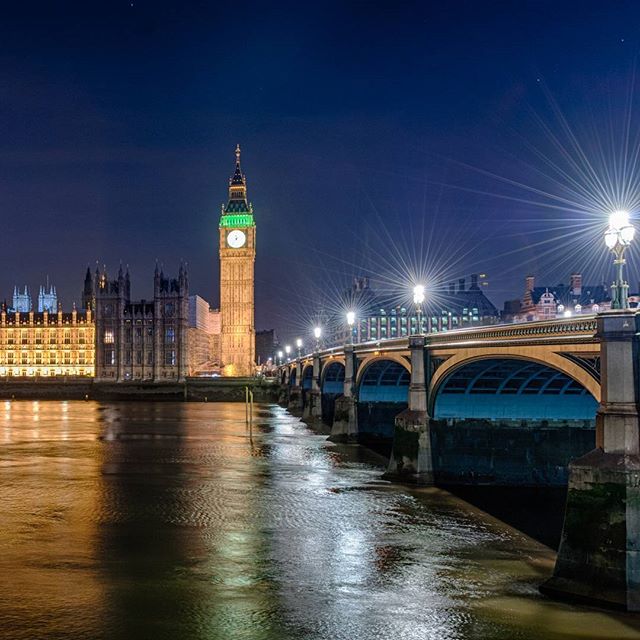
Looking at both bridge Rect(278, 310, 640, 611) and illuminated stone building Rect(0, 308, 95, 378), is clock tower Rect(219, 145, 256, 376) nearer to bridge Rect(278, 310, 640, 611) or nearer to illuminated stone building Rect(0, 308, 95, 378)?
illuminated stone building Rect(0, 308, 95, 378)

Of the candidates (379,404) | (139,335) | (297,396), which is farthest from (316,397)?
(139,335)

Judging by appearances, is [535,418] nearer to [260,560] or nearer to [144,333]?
[260,560]

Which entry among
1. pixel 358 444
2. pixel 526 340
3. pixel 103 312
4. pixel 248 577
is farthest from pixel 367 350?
pixel 103 312

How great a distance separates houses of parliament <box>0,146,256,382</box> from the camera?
164m

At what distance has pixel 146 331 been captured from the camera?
164625 mm

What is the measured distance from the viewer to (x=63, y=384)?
145m

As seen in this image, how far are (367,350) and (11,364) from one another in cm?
13831

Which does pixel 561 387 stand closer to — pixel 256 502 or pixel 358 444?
pixel 256 502

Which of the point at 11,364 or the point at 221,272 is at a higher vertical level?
the point at 221,272

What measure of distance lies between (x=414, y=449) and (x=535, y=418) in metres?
6.11

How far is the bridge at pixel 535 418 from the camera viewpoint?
19625 millimetres

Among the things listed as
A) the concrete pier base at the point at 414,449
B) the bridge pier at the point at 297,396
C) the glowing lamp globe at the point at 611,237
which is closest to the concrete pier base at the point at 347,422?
the concrete pier base at the point at 414,449

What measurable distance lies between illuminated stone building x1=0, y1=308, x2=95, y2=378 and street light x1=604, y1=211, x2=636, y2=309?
162 metres

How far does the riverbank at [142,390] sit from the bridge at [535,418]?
209 ft
